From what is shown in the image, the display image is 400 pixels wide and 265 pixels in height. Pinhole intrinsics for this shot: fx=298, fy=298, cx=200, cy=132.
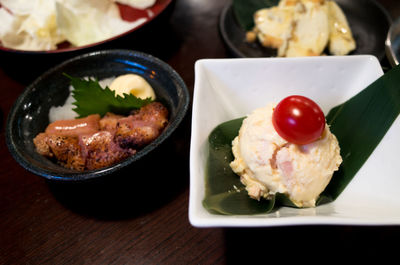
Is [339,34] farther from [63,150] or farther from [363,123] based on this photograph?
[63,150]

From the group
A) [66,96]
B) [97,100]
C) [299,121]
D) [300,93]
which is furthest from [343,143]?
[66,96]

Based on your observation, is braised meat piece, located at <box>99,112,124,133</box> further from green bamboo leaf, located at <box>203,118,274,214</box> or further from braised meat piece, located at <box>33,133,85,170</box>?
green bamboo leaf, located at <box>203,118,274,214</box>

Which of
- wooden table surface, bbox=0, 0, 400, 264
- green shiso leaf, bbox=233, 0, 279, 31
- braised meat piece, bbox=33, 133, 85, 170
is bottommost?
wooden table surface, bbox=0, 0, 400, 264

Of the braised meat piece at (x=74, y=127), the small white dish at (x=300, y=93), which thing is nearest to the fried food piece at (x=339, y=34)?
the small white dish at (x=300, y=93)

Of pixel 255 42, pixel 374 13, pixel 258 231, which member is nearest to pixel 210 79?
pixel 258 231

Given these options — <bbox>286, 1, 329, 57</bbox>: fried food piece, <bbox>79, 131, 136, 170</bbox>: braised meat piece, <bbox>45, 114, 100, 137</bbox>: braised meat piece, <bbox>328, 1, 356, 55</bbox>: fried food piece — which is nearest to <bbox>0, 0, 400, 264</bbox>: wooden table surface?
<bbox>79, 131, 136, 170</bbox>: braised meat piece

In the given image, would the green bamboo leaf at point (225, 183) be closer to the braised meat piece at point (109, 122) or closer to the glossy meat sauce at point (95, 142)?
the glossy meat sauce at point (95, 142)

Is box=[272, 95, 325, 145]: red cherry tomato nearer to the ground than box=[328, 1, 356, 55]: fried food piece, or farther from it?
Result: farther from it
